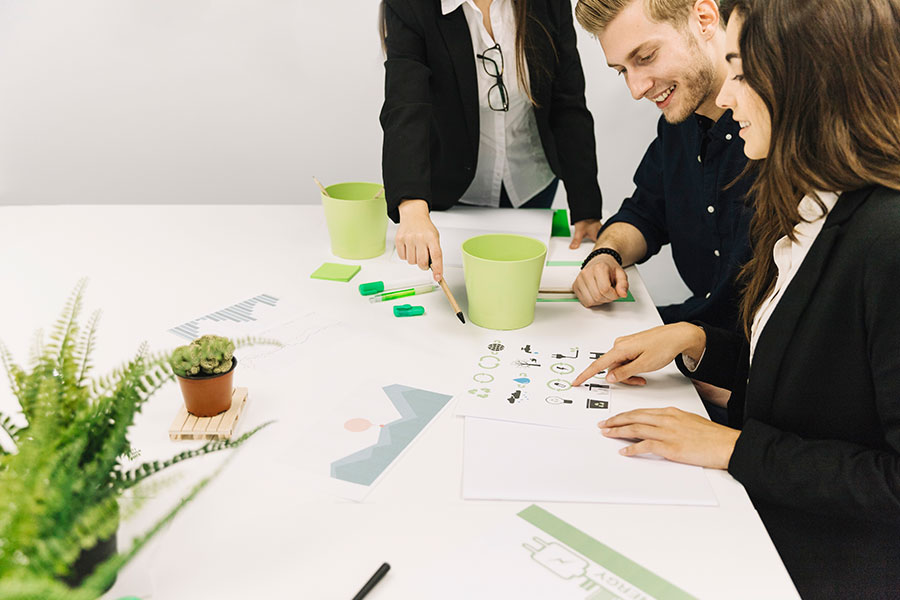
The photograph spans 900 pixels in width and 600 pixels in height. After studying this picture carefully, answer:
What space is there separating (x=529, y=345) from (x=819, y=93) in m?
0.55

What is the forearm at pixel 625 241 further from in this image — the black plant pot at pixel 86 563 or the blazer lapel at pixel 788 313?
the black plant pot at pixel 86 563

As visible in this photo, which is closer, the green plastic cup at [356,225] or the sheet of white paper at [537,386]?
the sheet of white paper at [537,386]

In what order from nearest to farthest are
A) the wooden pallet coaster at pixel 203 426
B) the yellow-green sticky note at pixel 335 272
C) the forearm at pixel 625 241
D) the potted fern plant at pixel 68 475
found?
the potted fern plant at pixel 68 475 → the wooden pallet coaster at pixel 203 426 → the yellow-green sticky note at pixel 335 272 → the forearm at pixel 625 241

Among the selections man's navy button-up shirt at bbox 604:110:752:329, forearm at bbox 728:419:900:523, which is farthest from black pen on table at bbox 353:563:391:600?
man's navy button-up shirt at bbox 604:110:752:329

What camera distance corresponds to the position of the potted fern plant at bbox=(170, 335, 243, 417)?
92 cm

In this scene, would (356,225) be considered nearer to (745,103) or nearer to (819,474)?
(745,103)

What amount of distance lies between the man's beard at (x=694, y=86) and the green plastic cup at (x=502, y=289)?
1.34 ft

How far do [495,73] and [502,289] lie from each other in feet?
2.20

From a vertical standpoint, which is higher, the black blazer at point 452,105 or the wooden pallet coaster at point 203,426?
the black blazer at point 452,105

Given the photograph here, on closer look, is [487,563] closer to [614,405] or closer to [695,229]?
[614,405]

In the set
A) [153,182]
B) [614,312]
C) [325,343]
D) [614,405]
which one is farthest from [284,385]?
[153,182]

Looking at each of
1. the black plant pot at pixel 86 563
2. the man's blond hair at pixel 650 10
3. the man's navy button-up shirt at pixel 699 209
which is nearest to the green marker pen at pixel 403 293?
the man's navy button-up shirt at pixel 699 209

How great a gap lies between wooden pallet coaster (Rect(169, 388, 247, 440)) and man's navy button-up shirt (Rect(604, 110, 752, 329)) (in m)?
0.91

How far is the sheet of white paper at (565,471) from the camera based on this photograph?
83cm
